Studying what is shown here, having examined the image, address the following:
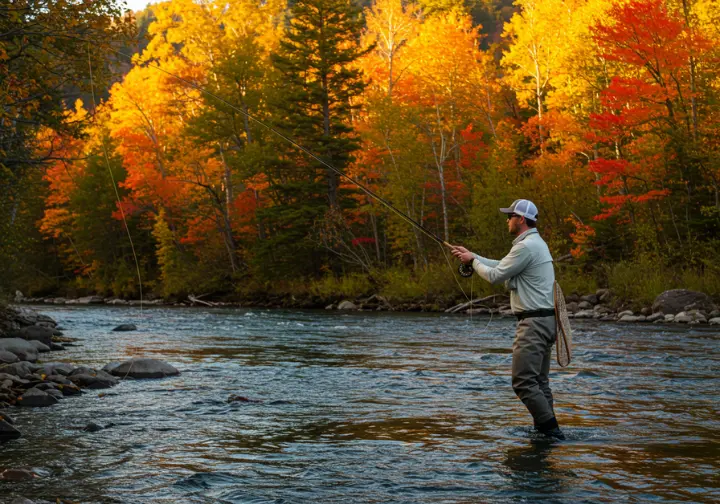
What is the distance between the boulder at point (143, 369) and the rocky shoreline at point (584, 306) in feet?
19.9

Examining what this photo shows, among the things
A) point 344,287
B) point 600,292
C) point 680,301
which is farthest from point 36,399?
point 344,287

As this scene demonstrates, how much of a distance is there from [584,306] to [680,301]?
354 cm

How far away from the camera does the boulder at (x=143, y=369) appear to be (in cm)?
1167

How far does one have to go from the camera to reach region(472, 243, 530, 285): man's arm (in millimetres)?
7156

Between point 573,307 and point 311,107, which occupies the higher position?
point 311,107

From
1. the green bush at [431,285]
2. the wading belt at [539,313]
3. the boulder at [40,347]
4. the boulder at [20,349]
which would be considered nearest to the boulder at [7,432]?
the wading belt at [539,313]

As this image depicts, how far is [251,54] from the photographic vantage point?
39094 mm

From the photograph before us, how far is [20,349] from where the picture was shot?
13.8m

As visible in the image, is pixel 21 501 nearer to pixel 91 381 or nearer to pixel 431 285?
pixel 91 381

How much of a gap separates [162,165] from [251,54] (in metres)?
8.09

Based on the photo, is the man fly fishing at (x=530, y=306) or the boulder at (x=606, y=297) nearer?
the man fly fishing at (x=530, y=306)

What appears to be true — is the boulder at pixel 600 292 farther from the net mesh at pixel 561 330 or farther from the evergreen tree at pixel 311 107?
the net mesh at pixel 561 330

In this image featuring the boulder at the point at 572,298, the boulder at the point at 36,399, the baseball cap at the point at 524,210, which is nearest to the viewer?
the baseball cap at the point at 524,210

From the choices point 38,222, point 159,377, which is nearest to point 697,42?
point 159,377
